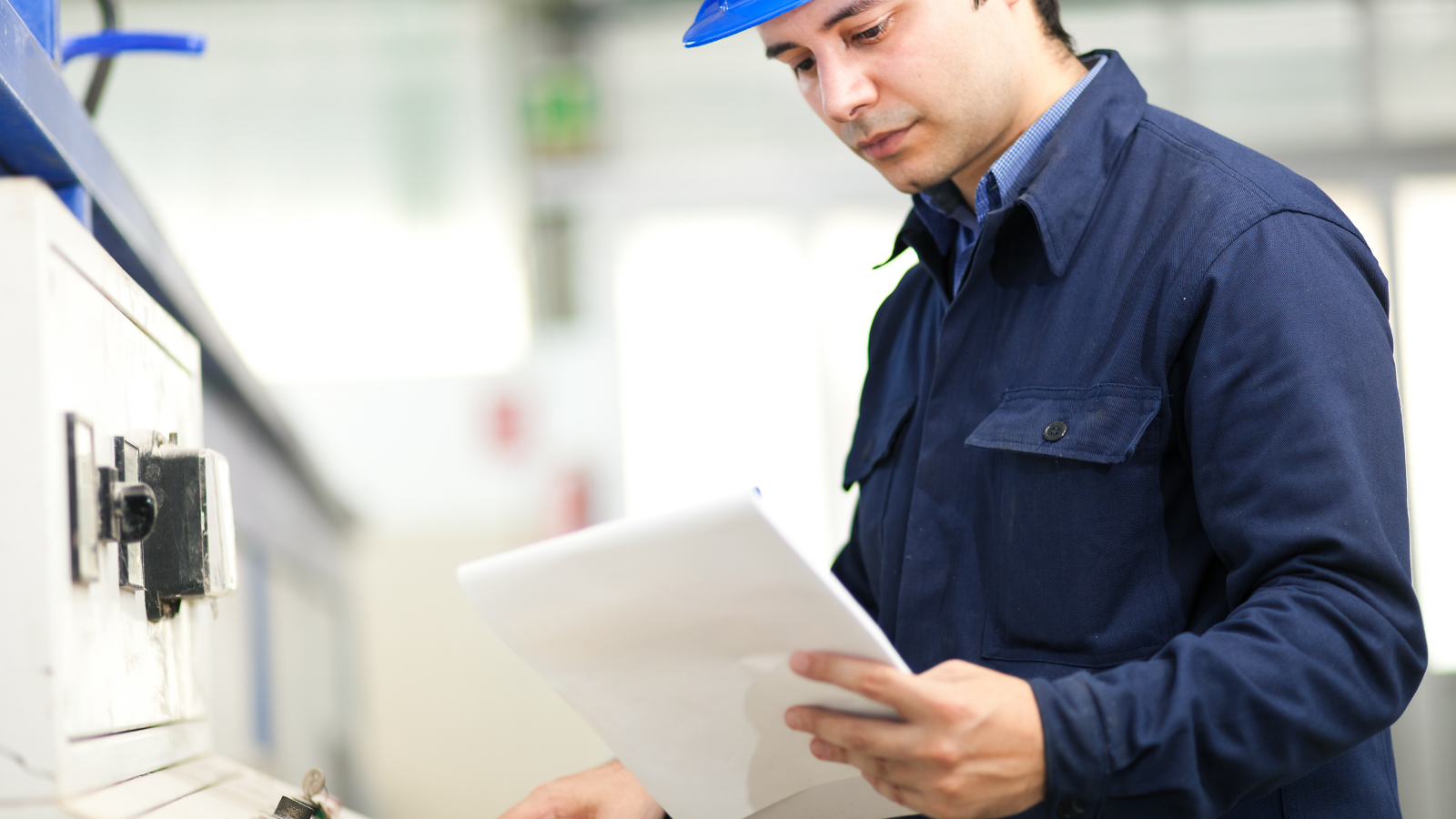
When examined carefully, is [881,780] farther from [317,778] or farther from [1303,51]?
[1303,51]

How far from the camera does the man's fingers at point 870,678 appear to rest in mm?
566

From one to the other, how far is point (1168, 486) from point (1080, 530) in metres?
0.06

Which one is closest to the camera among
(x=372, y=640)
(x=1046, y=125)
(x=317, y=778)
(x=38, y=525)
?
(x=38, y=525)

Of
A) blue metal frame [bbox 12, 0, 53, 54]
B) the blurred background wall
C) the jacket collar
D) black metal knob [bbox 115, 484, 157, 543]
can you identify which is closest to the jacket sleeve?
the jacket collar

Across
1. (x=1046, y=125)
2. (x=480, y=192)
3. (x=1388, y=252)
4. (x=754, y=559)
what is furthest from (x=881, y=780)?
(x=1388, y=252)

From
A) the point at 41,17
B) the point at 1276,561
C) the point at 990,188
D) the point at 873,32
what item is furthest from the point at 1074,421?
the point at 41,17

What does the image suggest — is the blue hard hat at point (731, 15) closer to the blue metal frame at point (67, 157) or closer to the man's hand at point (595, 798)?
the blue metal frame at point (67, 157)

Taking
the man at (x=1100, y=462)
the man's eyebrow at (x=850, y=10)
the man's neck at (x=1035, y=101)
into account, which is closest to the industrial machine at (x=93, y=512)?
the man at (x=1100, y=462)

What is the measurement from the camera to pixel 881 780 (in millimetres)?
626

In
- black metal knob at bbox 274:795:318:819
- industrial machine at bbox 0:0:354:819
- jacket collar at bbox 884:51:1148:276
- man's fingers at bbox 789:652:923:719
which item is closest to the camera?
industrial machine at bbox 0:0:354:819

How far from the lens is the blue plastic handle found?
928 mm

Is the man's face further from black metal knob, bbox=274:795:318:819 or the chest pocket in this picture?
black metal knob, bbox=274:795:318:819

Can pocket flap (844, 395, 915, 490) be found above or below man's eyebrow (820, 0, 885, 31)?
below

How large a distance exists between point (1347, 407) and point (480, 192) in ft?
10.7
